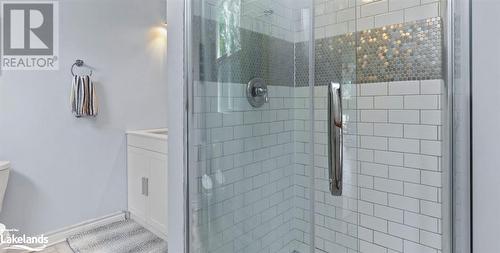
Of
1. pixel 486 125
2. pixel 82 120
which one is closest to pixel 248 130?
pixel 486 125

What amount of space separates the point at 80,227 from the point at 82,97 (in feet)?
3.76

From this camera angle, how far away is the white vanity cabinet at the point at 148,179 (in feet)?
8.41

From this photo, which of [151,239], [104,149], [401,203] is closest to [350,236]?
[401,203]

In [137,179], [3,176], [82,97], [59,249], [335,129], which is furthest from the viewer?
[137,179]

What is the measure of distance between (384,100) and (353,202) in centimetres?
61

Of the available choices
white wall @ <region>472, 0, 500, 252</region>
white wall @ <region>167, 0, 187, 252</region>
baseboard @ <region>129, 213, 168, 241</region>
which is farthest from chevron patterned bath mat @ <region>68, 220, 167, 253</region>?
white wall @ <region>472, 0, 500, 252</region>

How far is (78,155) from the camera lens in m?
2.80

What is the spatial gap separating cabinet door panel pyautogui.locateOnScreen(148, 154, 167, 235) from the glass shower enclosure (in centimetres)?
96

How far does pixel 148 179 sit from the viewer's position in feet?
9.03

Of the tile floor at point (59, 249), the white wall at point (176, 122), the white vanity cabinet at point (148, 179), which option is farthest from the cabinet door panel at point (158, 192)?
the white wall at point (176, 122)

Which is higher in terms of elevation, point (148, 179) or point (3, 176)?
point (3, 176)

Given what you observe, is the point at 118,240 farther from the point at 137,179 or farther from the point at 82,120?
the point at 82,120

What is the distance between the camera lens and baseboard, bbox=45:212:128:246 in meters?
2.62

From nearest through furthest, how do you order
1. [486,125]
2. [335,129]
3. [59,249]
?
[486,125]
[335,129]
[59,249]
